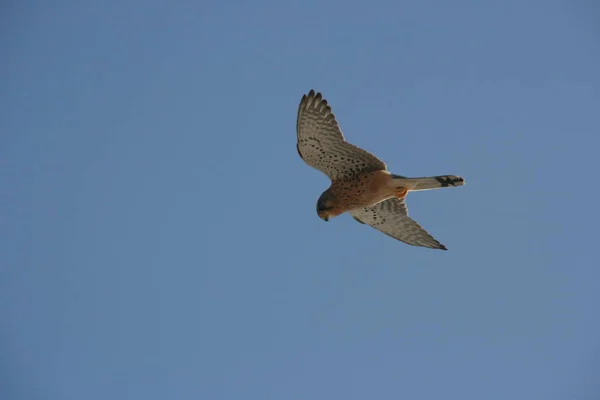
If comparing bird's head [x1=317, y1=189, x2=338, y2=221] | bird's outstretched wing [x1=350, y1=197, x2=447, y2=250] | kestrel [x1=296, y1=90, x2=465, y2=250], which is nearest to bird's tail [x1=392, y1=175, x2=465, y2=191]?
kestrel [x1=296, y1=90, x2=465, y2=250]

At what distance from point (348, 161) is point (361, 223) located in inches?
59.2

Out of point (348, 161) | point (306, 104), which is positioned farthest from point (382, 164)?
point (306, 104)

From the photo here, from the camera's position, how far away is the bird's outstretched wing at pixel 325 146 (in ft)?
29.9

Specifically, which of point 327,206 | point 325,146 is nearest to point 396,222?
point 327,206

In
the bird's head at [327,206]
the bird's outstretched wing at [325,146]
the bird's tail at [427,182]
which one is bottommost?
the bird's head at [327,206]

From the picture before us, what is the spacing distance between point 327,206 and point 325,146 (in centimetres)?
93

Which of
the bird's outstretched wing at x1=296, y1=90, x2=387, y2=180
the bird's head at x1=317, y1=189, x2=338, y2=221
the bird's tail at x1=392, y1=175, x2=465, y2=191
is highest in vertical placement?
the bird's outstretched wing at x1=296, y1=90, x2=387, y2=180

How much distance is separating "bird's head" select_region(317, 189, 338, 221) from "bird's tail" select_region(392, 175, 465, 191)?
3.17 ft

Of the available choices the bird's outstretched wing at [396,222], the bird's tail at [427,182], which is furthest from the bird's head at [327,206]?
the bird's tail at [427,182]

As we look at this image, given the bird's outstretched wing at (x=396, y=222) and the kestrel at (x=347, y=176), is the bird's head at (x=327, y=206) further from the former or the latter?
the bird's outstretched wing at (x=396, y=222)

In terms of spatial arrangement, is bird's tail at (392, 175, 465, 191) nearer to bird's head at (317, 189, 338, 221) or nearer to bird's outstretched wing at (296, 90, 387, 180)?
bird's outstretched wing at (296, 90, 387, 180)

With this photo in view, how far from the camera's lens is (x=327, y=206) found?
9.73 meters

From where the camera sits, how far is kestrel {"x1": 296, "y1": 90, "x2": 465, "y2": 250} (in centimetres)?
911

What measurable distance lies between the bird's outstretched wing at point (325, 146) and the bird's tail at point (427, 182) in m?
0.33
